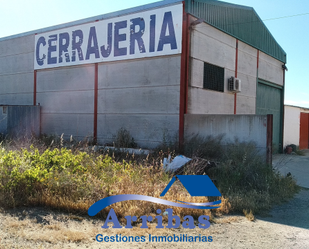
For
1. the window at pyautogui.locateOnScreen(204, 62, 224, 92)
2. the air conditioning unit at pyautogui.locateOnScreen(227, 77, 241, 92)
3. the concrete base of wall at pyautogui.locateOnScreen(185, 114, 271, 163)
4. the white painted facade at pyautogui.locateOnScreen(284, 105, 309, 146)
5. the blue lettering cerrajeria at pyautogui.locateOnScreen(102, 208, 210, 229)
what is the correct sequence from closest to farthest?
the blue lettering cerrajeria at pyautogui.locateOnScreen(102, 208, 210, 229) → the concrete base of wall at pyautogui.locateOnScreen(185, 114, 271, 163) → the window at pyautogui.locateOnScreen(204, 62, 224, 92) → the air conditioning unit at pyautogui.locateOnScreen(227, 77, 241, 92) → the white painted facade at pyautogui.locateOnScreen(284, 105, 309, 146)

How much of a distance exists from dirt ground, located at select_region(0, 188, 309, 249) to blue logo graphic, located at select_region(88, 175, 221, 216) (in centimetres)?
33

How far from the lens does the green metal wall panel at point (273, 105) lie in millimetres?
16562

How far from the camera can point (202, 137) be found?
1070 centimetres

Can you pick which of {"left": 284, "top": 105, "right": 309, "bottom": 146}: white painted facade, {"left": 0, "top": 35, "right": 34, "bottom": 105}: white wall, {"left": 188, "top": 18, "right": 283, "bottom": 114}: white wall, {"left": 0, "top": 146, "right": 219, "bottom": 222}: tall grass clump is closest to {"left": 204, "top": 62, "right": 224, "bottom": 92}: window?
{"left": 188, "top": 18, "right": 283, "bottom": 114}: white wall

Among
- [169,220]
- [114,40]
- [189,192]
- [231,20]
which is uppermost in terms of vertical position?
[231,20]

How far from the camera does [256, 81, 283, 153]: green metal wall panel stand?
16562mm

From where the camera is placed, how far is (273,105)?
58.7ft

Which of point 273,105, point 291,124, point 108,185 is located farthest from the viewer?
point 291,124

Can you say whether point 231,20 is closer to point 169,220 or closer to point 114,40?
point 114,40

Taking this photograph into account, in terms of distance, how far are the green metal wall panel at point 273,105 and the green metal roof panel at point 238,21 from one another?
195 cm

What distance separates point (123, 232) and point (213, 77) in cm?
955

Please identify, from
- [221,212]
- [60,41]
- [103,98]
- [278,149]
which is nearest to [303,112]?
[278,149]

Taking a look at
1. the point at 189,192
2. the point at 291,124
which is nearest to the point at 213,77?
the point at 189,192

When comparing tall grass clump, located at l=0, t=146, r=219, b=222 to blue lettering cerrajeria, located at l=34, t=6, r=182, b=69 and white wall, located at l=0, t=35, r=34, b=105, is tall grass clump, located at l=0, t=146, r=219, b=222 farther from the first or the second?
Result: white wall, located at l=0, t=35, r=34, b=105
